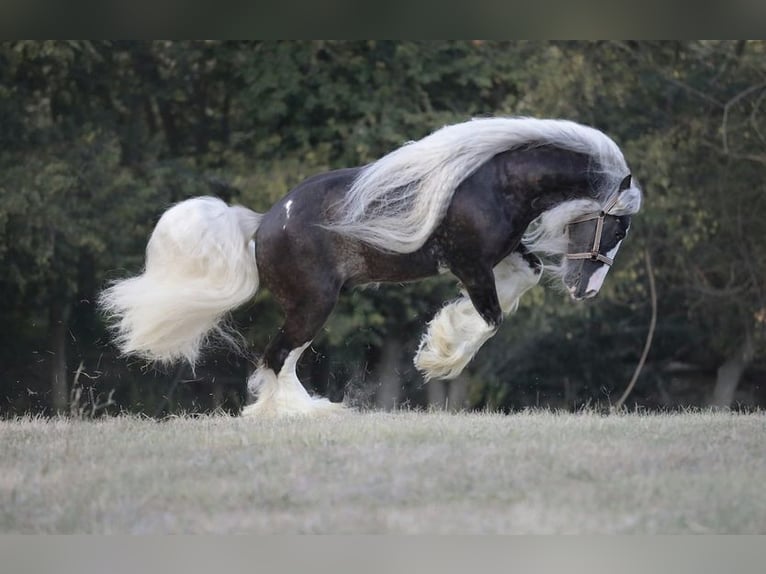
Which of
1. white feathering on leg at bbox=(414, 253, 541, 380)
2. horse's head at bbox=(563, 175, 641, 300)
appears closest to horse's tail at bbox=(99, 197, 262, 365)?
white feathering on leg at bbox=(414, 253, 541, 380)

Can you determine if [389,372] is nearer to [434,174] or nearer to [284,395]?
[284,395]

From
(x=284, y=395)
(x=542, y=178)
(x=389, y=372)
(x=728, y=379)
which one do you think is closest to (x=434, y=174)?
(x=542, y=178)

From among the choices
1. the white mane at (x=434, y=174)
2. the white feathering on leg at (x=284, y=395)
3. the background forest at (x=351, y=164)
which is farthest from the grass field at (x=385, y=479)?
the background forest at (x=351, y=164)

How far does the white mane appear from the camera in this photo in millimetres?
7082

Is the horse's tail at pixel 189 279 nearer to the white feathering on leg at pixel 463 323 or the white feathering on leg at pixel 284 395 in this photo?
the white feathering on leg at pixel 284 395

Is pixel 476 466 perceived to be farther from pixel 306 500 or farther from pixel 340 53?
pixel 340 53

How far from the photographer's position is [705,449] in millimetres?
6117

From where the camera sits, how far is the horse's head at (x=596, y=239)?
23.8 ft

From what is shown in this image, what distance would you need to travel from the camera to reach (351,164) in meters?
14.1

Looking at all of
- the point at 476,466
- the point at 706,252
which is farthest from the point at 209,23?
the point at 706,252

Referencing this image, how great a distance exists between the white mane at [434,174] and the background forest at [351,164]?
20.9 ft

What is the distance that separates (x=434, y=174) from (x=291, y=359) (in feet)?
4.88

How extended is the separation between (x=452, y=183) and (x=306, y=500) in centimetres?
266

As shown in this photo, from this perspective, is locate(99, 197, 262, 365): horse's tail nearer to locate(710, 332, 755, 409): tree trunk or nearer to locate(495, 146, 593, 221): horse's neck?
locate(495, 146, 593, 221): horse's neck
